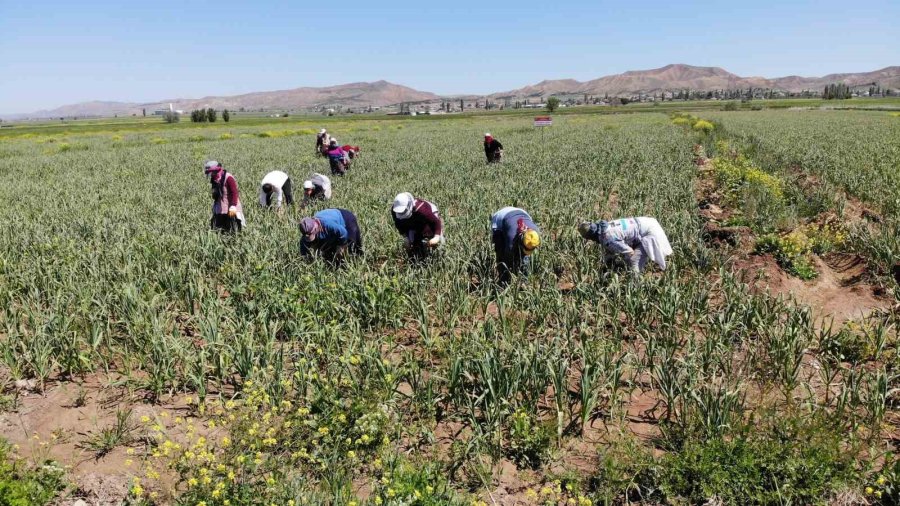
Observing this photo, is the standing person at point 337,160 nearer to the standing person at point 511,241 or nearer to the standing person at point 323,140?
the standing person at point 323,140

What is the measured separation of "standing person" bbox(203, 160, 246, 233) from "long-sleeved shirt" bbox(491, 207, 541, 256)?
167 inches

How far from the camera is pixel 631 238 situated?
596 cm

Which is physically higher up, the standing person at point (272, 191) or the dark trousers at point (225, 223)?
the standing person at point (272, 191)

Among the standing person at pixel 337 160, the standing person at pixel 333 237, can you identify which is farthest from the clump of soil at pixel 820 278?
the standing person at pixel 337 160

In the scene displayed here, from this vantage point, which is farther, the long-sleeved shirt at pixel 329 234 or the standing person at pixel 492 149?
the standing person at pixel 492 149

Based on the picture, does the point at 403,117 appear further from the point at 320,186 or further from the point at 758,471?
the point at 758,471

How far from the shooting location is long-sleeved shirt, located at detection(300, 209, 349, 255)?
6.51m

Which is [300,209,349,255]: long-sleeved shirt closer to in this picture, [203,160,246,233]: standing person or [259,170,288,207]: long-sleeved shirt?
[203,160,246,233]: standing person

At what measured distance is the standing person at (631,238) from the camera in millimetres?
5859

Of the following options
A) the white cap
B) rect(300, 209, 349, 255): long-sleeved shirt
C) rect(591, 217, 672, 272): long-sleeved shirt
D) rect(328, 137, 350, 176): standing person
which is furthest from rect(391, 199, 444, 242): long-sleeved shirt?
rect(328, 137, 350, 176): standing person

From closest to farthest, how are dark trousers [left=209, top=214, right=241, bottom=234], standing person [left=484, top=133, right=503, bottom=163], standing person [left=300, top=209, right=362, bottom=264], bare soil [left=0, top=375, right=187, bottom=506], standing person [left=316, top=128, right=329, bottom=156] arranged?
bare soil [left=0, top=375, right=187, bottom=506] < standing person [left=300, top=209, right=362, bottom=264] < dark trousers [left=209, top=214, right=241, bottom=234] < standing person [left=484, top=133, right=503, bottom=163] < standing person [left=316, top=128, right=329, bottom=156]

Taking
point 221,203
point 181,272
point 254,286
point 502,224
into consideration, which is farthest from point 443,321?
point 221,203

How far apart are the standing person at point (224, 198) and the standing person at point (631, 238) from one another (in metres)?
5.42

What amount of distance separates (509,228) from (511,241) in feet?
0.54
